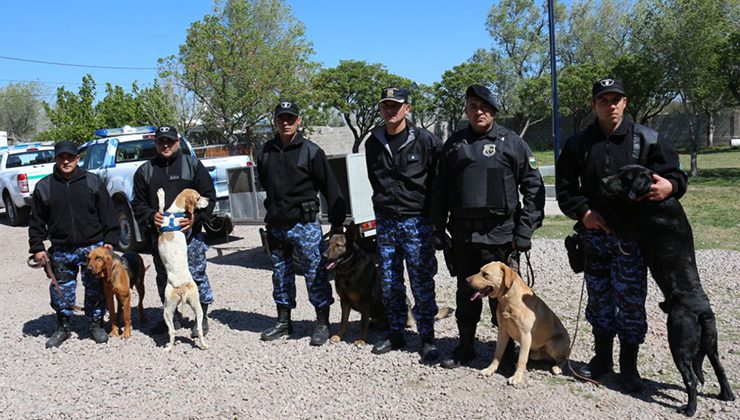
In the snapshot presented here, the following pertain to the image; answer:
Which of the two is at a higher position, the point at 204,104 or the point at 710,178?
the point at 204,104

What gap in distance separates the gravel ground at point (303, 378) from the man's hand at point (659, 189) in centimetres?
125

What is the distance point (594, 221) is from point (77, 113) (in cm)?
2333

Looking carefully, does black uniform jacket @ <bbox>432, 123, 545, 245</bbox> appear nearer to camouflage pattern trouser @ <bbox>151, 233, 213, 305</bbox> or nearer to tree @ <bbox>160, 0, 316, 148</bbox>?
camouflage pattern trouser @ <bbox>151, 233, 213, 305</bbox>

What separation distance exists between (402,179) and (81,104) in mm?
22077

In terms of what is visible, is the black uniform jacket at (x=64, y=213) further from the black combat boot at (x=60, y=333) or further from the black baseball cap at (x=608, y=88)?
the black baseball cap at (x=608, y=88)

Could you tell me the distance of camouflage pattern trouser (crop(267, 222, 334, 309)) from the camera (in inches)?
192

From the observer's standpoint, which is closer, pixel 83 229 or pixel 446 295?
pixel 83 229

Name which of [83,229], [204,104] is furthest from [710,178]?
[204,104]

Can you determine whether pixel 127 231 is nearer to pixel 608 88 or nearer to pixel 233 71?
pixel 608 88

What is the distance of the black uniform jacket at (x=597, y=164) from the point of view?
3475mm

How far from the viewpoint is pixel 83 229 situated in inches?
205

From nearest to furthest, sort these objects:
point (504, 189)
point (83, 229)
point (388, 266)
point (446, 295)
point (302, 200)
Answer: point (504, 189) → point (388, 266) → point (302, 200) → point (83, 229) → point (446, 295)

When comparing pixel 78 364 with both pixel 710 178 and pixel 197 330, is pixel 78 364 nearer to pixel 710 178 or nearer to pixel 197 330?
pixel 197 330

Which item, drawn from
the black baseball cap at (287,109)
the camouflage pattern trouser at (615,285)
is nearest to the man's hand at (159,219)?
the black baseball cap at (287,109)
